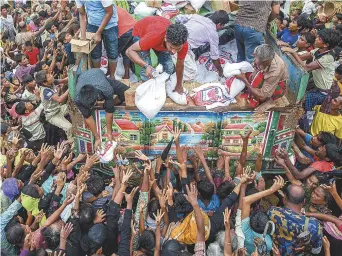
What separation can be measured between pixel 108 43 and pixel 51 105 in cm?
99

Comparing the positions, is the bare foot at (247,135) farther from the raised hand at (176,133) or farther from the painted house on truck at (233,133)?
the raised hand at (176,133)

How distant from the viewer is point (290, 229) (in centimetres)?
302

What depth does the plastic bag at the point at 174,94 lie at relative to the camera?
3.74 meters

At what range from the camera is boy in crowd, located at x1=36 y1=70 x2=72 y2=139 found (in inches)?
172

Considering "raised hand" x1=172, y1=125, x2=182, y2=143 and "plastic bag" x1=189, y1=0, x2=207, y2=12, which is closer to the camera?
"raised hand" x1=172, y1=125, x2=182, y2=143

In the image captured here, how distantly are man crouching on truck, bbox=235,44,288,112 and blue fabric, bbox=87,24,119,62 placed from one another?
143 centimetres

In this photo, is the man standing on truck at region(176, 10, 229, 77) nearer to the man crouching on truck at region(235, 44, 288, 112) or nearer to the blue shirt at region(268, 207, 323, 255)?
the man crouching on truck at region(235, 44, 288, 112)

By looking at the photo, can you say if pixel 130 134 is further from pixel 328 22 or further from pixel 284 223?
pixel 328 22

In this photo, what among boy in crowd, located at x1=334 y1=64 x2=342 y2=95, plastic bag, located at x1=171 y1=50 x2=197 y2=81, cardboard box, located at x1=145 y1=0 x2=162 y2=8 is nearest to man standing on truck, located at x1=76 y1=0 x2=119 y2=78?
plastic bag, located at x1=171 y1=50 x2=197 y2=81

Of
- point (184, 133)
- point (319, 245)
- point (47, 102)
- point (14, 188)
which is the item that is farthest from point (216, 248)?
point (47, 102)

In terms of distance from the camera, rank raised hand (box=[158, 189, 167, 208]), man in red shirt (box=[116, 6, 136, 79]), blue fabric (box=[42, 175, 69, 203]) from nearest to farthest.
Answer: raised hand (box=[158, 189, 167, 208]), blue fabric (box=[42, 175, 69, 203]), man in red shirt (box=[116, 6, 136, 79])

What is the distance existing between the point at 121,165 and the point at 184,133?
0.71 m

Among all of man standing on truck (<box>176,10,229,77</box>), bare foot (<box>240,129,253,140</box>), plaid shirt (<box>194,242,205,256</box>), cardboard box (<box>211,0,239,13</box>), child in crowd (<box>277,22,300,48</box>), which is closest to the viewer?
plaid shirt (<box>194,242,205,256</box>)

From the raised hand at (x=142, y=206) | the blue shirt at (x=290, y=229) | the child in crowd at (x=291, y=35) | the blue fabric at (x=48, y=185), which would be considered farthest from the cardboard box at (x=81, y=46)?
the child in crowd at (x=291, y=35)
